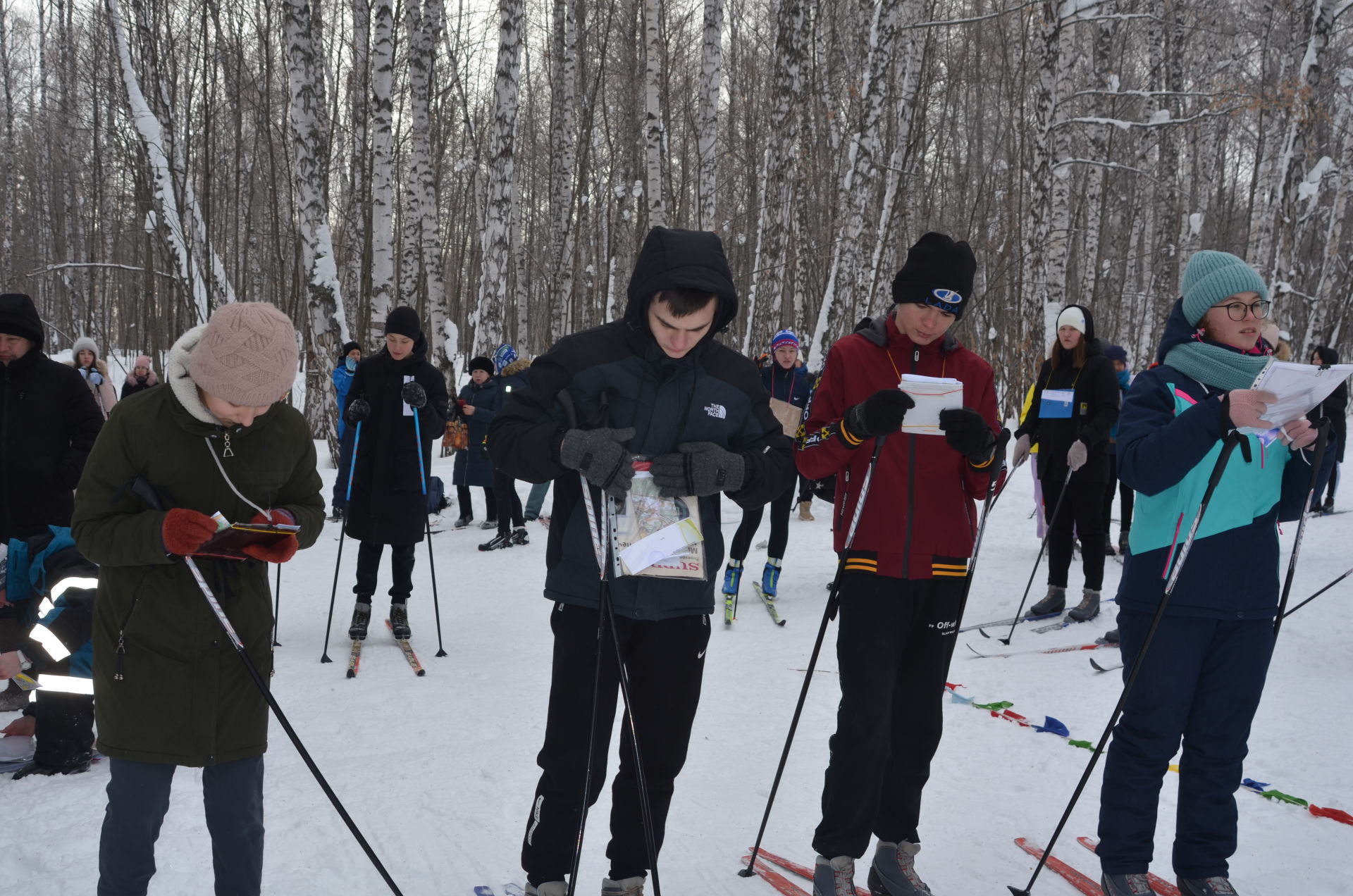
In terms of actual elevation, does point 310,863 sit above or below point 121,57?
below

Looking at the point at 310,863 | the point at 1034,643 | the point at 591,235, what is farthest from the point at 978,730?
the point at 591,235

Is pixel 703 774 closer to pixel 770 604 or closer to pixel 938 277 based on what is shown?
pixel 938 277

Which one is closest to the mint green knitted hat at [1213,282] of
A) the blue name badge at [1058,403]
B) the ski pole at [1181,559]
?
the ski pole at [1181,559]

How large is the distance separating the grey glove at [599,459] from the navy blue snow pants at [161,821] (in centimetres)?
122

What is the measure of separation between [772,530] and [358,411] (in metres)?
3.36

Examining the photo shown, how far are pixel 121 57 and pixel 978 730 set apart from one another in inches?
484

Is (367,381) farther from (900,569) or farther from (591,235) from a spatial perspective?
(591,235)

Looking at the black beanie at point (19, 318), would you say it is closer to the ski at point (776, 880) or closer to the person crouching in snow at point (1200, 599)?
the ski at point (776, 880)

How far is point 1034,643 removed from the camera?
20.6 ft

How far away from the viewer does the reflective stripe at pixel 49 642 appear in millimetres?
3598

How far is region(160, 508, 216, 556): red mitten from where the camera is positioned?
7.64ft

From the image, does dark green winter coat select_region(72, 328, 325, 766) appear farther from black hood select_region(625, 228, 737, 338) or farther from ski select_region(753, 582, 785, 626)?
ski select_region(753, 582, 785, 626)

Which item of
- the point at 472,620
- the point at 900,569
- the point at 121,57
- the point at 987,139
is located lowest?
the point at 472,620

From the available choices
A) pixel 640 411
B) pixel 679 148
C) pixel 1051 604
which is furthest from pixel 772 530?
pixel 679 148
